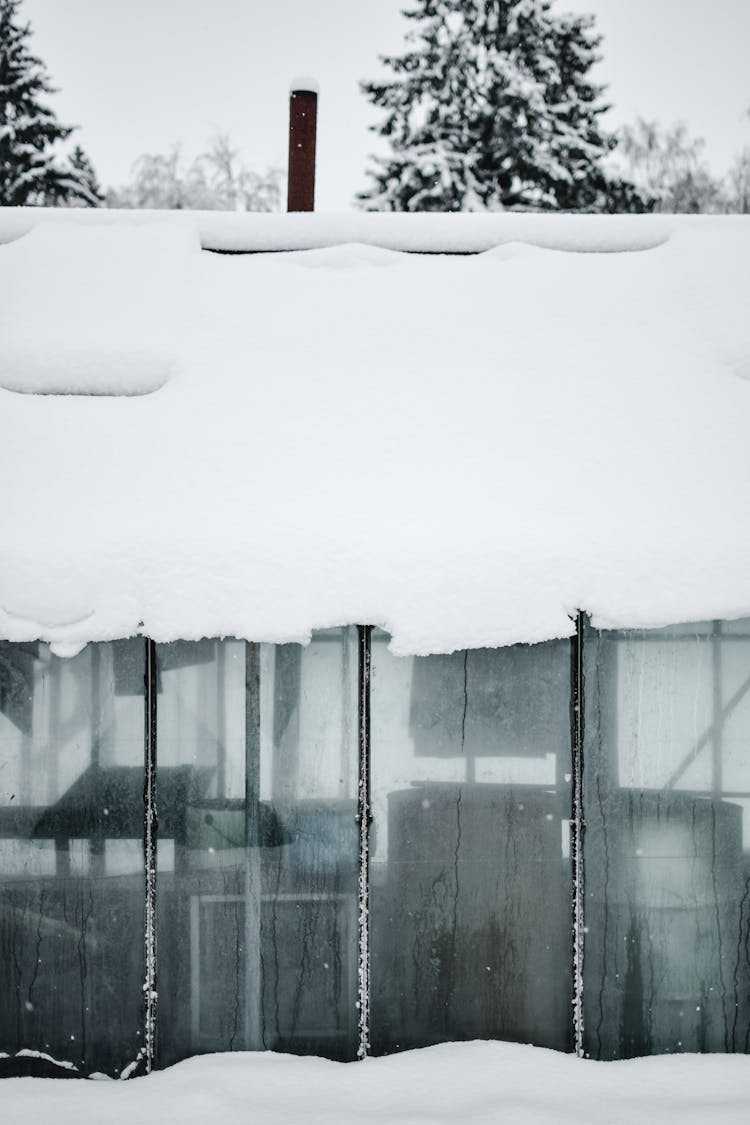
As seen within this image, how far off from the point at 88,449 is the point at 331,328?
4.81 ft

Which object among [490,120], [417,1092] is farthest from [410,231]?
[490,120]

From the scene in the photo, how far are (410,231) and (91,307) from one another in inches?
75.0

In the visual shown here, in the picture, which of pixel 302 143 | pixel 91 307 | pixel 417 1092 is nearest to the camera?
pixel 417 1092

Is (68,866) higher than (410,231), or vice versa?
(410,231)

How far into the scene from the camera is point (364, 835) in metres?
3.86

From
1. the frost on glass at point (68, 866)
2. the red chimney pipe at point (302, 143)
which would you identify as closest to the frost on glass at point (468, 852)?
the frost on glass at point (68, 866)

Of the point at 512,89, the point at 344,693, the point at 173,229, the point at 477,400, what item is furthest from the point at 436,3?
the point at 344,693

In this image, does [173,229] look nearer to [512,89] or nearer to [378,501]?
[378,501]

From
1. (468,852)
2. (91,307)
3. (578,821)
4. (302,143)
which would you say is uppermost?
(302,143)

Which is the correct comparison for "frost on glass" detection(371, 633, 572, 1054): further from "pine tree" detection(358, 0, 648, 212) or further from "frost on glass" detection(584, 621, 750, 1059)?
"pine tree" detection(358, 0, 648, 212)

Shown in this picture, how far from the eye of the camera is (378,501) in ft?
13.2

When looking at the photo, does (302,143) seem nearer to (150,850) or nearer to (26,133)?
(150,850)

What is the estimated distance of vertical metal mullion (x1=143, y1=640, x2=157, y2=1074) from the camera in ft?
12.5

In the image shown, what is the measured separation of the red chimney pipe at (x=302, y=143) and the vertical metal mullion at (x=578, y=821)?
4117 mm
